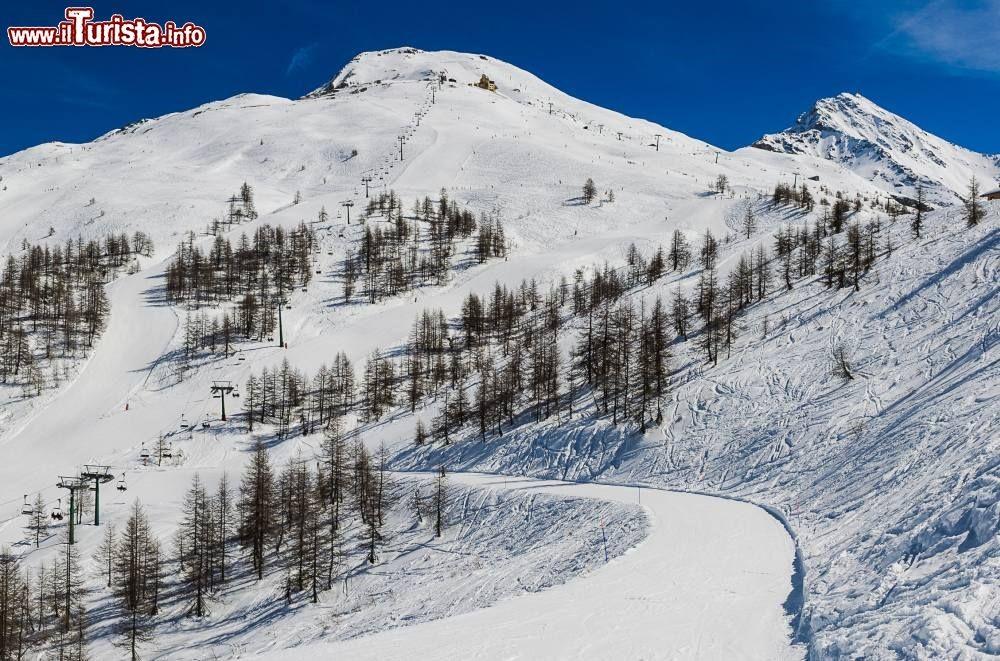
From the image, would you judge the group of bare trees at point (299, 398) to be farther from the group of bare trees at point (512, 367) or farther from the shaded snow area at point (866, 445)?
the shaded snow area at point (866, 445)

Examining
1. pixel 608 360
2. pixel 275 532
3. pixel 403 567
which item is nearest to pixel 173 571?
pixel 275 532

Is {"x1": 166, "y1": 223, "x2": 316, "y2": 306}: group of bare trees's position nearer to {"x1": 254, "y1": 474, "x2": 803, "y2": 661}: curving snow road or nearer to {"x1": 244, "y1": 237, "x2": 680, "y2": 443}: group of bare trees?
{"x1": 244, "y1": 237, "x2": 680, "y2": 443}: group of bare trees

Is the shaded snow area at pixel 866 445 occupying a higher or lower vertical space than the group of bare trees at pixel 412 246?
lower

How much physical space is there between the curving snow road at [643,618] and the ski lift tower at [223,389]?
71562 millimetres

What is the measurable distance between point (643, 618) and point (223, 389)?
7885 cm

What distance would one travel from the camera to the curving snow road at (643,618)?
610 inches

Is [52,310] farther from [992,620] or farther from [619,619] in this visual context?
[992,620]

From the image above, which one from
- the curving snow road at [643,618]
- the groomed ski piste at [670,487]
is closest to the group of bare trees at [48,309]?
the groomed ski piste at [670,487]

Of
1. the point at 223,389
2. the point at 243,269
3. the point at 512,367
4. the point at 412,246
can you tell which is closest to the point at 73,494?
the point at 223,389

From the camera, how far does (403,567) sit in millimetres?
46750

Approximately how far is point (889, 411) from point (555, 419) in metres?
32.9

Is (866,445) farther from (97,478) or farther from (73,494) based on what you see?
(73,494)

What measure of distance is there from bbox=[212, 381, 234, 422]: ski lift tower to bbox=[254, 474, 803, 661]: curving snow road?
71562 mm

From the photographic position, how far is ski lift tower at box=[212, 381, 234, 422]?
83.7 metres
